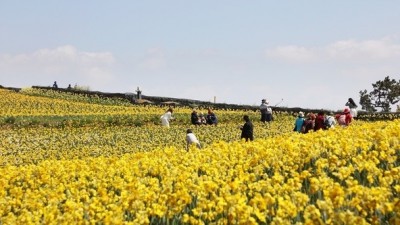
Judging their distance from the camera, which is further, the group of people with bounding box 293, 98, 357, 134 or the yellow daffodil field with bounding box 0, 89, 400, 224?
the group of people with bounding box 293, 98, 357, 134

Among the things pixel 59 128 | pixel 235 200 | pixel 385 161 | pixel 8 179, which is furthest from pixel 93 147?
pixel 235 200

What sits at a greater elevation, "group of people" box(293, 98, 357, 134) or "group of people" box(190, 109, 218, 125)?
"group of people" box(293, 98, 357, 134)

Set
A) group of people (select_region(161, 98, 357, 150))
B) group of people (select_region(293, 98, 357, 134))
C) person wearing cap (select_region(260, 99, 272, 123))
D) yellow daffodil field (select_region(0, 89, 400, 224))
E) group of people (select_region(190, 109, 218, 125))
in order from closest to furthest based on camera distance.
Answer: yellow daffodil field (select_region(0, 89, 400, 224))
group of people (select_region(161, 98, 357, 150))
group of people (select_region(293, 98, 357, 134))
group of people (select_region(190, 109, 218, 125))
person wearing cap (select_region(260, 99, 272, 123))

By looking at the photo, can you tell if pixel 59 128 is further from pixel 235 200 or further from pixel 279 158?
pixel 235 200

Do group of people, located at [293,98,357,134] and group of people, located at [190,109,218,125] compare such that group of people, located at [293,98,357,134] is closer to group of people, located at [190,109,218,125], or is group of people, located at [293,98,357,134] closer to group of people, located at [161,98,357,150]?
group of people, located at [161,98,357,150]

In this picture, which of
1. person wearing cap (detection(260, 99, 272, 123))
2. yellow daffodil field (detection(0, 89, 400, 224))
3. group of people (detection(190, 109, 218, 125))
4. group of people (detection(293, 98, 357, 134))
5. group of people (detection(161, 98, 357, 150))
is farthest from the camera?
person wearing cap (detection(260, 99, 272, 123))

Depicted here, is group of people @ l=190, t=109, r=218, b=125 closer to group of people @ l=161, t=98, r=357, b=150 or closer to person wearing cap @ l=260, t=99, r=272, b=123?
group of people @ l=161, t=98, r=357, b=150

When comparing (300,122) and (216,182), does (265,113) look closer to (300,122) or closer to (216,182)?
(300,122)

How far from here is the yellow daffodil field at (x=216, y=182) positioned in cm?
632

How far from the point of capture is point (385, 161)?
9.92 metres

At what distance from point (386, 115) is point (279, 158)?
38258 mm

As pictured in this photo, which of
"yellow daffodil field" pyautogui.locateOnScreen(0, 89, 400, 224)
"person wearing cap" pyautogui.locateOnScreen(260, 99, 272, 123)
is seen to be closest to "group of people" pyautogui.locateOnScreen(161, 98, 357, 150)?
"person wearing cap" pyautogui.locateOnScreen(260, 99, 272, 123)

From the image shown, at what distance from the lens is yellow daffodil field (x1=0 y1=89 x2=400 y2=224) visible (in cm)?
632

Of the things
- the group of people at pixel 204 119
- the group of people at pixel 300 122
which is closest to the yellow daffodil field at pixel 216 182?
the group of people at pixel 300 122
